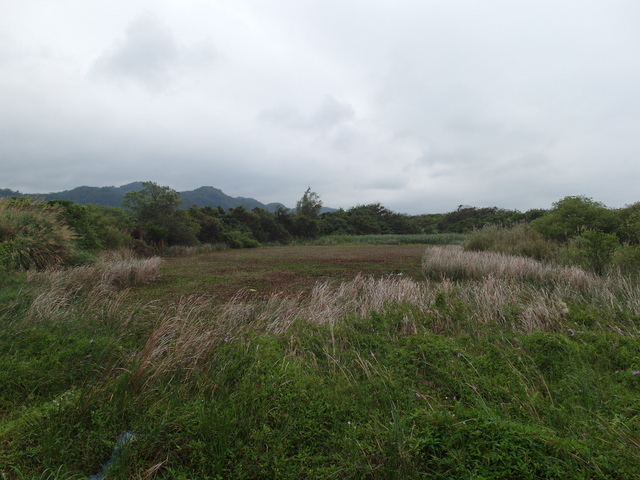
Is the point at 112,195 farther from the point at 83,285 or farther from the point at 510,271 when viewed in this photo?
the point at 510,271

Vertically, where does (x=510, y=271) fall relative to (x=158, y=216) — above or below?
below

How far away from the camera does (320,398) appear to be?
190cm

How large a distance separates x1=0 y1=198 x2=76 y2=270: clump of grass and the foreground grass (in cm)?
339

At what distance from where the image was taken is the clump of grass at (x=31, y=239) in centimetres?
573

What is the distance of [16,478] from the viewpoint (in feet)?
4.46

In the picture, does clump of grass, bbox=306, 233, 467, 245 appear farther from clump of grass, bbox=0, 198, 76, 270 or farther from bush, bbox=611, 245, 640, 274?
clump of grass, bbox=0, 198, 76, 270

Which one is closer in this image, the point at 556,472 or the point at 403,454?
the point at 556,472

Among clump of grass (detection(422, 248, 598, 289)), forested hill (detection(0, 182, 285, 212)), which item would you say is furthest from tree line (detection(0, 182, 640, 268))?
forested hill (detection(0, 182, 285, 212))

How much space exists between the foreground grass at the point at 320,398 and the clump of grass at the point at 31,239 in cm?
339

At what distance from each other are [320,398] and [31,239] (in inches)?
296

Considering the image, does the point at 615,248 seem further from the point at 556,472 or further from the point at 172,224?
the point at 172,224

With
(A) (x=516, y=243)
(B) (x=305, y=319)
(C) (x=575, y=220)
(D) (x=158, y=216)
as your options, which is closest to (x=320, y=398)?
(B) (x=305, y=319)

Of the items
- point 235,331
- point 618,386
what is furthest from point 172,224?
point 618,386

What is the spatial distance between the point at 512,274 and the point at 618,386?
4.92 m
